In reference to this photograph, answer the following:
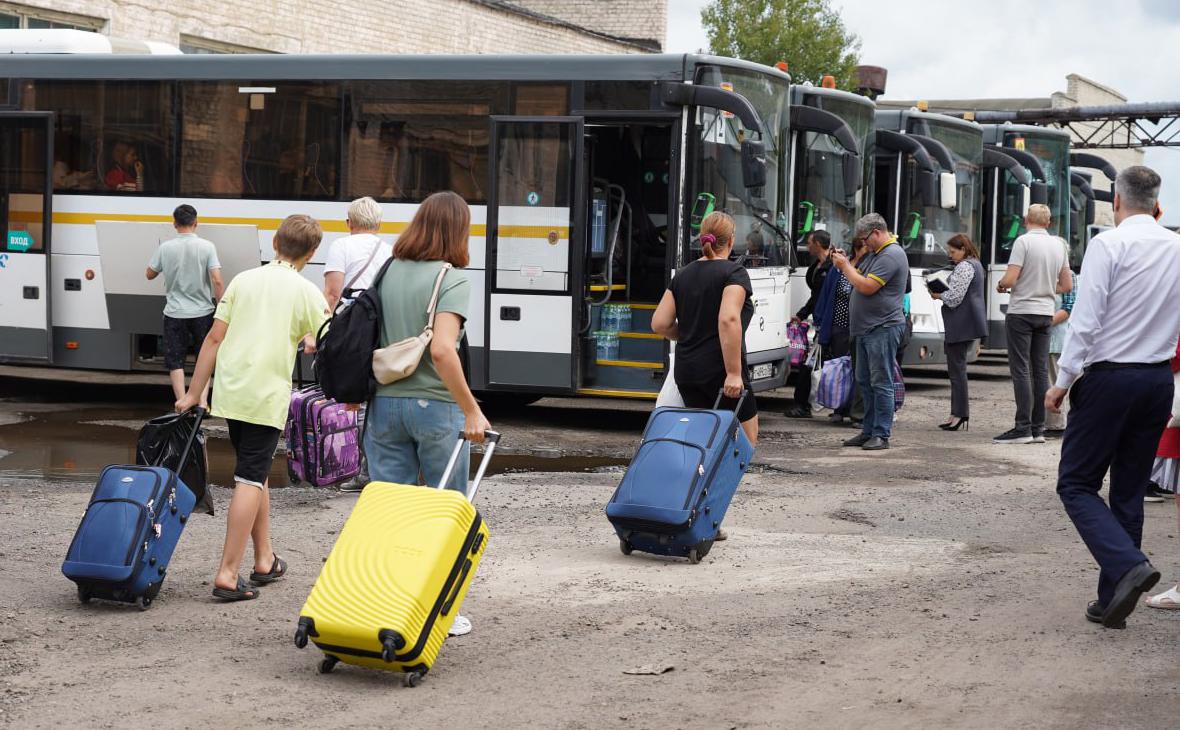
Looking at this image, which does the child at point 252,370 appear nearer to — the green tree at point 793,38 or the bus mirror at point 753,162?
the bus mirror at point 753,162

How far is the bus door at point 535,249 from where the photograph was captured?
42.6ft

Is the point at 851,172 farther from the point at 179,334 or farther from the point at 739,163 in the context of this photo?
the point at 179,334

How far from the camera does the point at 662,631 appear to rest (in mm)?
6379

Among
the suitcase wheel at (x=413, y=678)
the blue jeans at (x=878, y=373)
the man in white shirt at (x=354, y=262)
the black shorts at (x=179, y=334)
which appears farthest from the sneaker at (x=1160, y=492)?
the black shorts at (x=179, y=334)

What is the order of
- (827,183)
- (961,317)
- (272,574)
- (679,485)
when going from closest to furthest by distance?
(272,574)
(679,485)
(961,317)
(827,183)

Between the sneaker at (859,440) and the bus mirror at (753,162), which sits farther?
the bus mirror at (753,162)

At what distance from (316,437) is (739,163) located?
578 centimetres

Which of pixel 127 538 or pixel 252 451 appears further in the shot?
pixel 252 451

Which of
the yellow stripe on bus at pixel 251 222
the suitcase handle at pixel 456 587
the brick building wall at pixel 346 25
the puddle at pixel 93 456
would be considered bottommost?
the puddle at pixel 93 456

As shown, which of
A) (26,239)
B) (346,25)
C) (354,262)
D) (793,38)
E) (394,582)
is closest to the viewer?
(394,582)

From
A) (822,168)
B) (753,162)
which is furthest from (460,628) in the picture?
(822,168)

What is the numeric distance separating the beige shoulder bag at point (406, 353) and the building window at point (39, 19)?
17970 mm

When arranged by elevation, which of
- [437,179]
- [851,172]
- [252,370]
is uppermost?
[851,172]

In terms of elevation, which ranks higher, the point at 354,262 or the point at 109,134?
the point at 109,134
